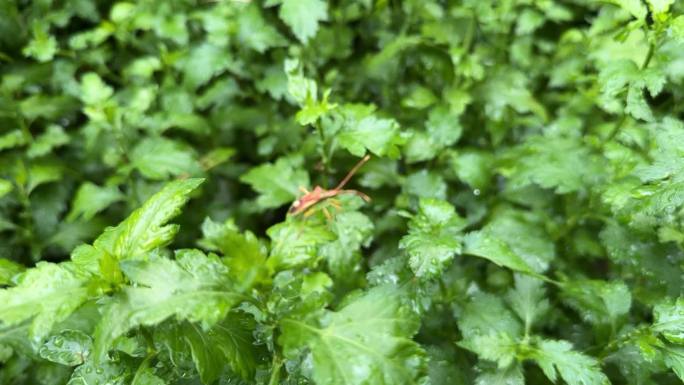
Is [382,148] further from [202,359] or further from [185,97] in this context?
[185,97]

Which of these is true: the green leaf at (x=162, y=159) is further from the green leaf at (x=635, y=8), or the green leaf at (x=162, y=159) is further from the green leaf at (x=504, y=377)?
the green leaf at (x=635, y=8)

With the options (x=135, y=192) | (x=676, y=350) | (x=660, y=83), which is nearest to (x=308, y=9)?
(x=135, y=192)

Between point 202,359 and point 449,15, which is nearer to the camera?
point 202,359

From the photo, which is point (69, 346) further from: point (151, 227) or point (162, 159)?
point (162, 159)

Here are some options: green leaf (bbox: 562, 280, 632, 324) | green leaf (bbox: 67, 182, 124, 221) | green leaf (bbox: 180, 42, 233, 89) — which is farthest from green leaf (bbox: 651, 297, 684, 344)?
green leaf (bbox: 67, 182, 124, 221)

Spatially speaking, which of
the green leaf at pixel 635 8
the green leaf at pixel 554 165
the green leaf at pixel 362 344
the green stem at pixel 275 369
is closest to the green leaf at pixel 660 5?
the green leaf at pixel 635 8

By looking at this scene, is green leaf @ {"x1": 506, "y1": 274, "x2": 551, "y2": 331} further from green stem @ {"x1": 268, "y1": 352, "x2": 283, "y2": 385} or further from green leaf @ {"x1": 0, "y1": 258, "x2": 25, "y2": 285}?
green leaf @ {"x1": 0, "y1": 258, "x2": 25, "y2": 285}

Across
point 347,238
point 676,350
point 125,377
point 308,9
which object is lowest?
point 676,350
